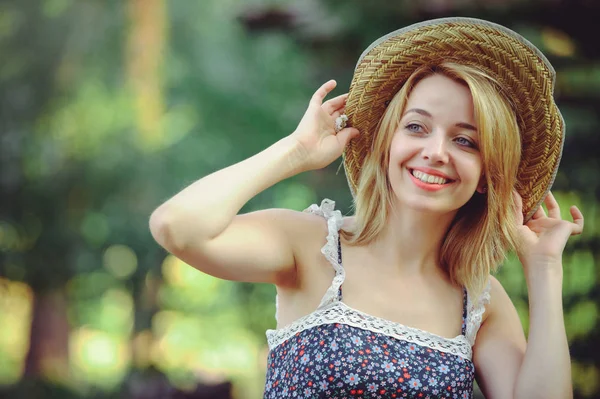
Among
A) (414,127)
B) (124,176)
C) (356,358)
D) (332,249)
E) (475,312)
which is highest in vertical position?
(124,176)

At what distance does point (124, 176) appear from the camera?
607 centimetres

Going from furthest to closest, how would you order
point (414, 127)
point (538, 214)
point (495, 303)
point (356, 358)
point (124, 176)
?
point (124, 176) → point (538, 214) → point (495, 303) → point (414, 127) → point (356, 358)

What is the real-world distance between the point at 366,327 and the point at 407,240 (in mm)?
226

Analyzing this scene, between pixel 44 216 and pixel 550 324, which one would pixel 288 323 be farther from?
pixel 44 216

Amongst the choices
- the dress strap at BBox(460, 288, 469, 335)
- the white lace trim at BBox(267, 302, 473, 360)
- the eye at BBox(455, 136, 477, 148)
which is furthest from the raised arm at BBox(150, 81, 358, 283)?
the dress strap at BBox(460, 288, 469, 335)

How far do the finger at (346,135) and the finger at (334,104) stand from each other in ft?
0.16

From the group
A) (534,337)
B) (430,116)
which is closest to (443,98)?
(430,116)

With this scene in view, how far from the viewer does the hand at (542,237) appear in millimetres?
1651

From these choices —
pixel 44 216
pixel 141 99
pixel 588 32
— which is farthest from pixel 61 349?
pixel 588 32

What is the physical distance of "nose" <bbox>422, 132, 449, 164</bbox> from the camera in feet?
4.89

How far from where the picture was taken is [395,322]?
1.53 metres

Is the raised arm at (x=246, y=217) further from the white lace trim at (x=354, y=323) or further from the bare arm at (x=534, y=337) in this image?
the bare arm at (x=534, y=337)

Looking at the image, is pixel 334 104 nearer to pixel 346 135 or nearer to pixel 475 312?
pixel 346 135

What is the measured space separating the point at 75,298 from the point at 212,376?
121 centimetres
